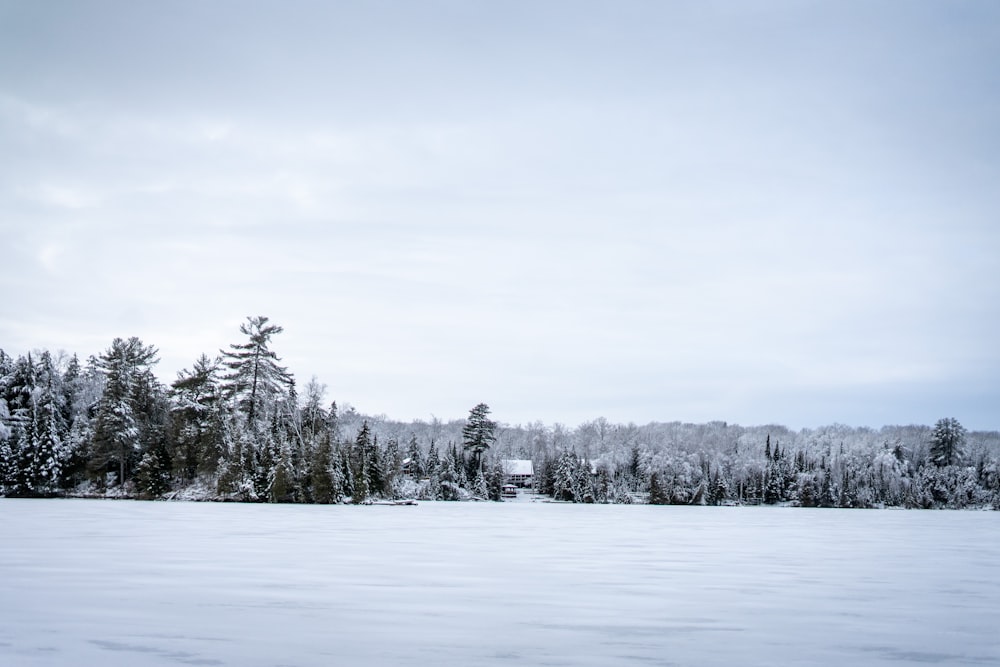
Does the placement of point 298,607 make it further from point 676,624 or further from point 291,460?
point 291,460

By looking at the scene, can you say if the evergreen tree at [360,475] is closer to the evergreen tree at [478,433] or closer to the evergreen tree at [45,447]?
the evergreen tree at [45,447]

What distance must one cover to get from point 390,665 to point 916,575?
47.1ft

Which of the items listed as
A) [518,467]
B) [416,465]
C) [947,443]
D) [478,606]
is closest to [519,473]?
[518,467]

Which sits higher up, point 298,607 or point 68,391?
point 68,391

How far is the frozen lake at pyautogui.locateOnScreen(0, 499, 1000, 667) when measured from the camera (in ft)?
29.7

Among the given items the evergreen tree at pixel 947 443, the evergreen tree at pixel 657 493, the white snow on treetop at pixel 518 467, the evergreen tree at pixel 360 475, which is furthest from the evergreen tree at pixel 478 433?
the evergreen tree at pixel 947 443

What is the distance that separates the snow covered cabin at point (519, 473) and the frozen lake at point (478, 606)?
12592 cm

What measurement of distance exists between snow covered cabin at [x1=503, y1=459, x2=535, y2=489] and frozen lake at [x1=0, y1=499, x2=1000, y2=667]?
12592cm

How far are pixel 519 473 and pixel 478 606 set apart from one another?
142294 millimetres

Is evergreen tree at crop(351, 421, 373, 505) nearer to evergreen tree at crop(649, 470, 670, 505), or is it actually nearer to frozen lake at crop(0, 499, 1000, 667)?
evergreen tree at crop(649, 470, 670, 505)

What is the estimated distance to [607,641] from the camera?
32.4 feet

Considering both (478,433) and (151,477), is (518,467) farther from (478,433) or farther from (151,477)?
(151,477)

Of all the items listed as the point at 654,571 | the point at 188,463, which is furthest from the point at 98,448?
the point at 654,571

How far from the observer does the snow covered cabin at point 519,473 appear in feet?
490
